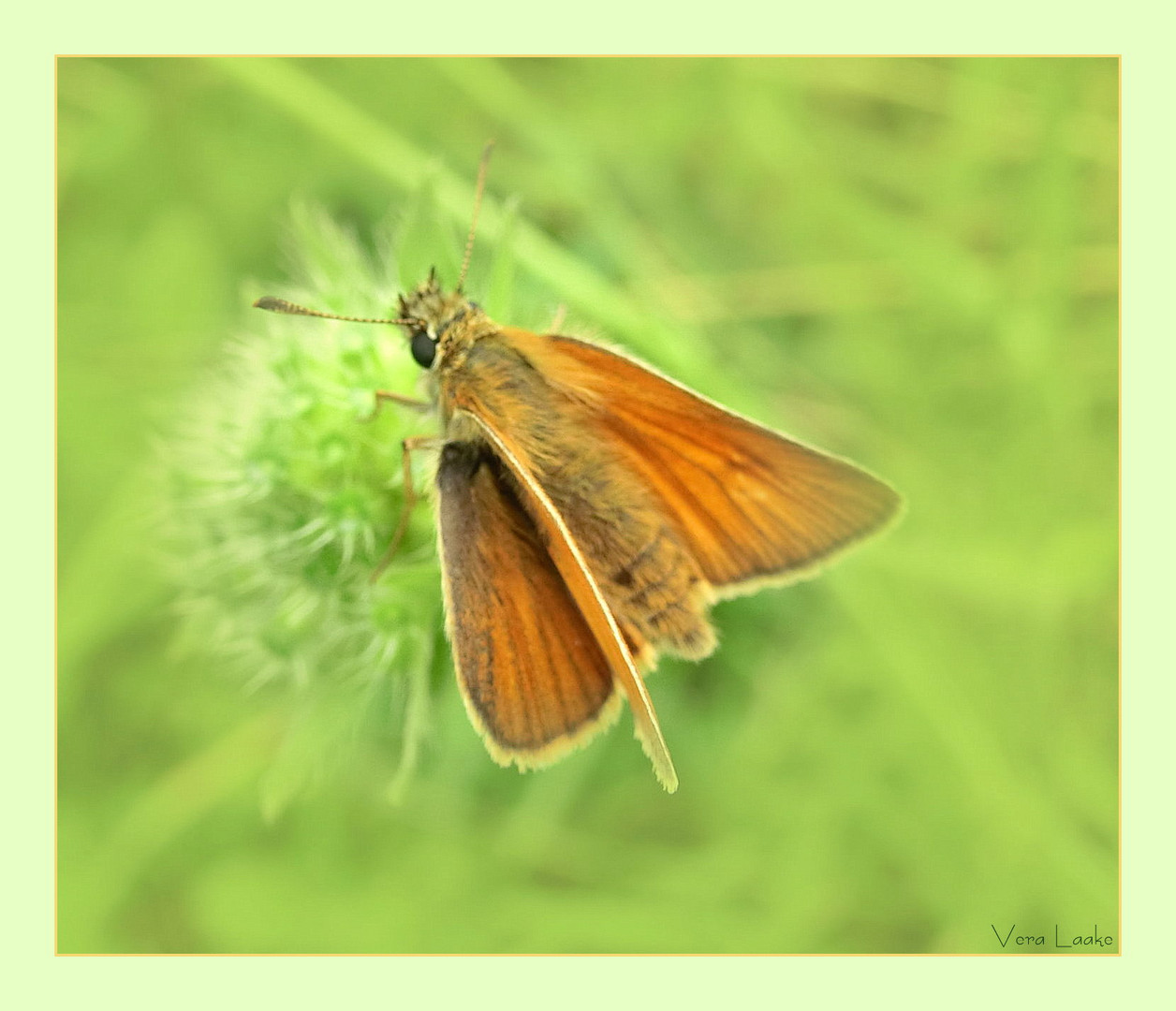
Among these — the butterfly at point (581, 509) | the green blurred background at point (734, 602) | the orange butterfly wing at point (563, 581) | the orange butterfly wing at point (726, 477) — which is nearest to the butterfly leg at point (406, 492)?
the butterfly at point (581, 509)

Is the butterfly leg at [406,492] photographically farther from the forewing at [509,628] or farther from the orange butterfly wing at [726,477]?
the orange butterfly wing at [726,477]

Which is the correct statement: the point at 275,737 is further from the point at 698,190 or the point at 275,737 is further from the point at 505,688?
the point at 698,190

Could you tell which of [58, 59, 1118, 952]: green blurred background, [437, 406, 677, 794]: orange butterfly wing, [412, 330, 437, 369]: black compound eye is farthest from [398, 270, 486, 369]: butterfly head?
[58, 59, 1118, 952]: green blurred background

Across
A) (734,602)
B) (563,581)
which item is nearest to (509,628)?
(563,581)

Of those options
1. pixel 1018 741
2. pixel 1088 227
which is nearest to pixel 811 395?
pixel 1088 227

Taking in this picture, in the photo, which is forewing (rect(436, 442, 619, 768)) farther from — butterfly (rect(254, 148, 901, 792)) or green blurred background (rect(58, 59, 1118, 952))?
green blurred background (rect(58, 59, 1118, 952))

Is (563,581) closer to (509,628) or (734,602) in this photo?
(509,628)
